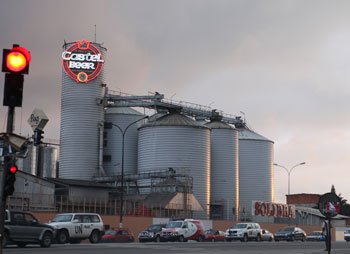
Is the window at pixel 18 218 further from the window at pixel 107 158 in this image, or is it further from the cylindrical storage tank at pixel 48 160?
the cylindrical storage tank at pixel 48 160

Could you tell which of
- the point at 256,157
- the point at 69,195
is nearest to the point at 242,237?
the point at 69,195

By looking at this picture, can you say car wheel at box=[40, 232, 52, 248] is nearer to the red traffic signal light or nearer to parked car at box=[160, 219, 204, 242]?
parked car at box=[160, 219, 204, 242]

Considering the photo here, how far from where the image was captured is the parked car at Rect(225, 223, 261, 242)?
52469mm

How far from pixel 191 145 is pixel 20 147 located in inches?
2992

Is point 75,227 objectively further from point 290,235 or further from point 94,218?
point 290,235

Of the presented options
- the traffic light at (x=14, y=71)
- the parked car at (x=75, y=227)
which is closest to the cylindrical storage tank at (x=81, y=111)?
the parked car at (x=75, y=227)

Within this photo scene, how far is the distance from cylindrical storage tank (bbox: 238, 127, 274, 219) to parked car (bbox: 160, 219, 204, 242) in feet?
176

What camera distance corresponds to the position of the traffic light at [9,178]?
1243 cm

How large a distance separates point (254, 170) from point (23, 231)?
77.4m

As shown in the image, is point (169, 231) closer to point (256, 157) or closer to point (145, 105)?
point (145, 105)

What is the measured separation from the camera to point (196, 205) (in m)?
83.4

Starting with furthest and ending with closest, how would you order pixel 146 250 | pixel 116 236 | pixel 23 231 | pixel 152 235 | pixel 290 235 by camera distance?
pixel 290 235, pixel 152 235, pixel 116 236, pixel 23 231, pixel 146 250

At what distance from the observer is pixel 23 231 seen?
3062cm

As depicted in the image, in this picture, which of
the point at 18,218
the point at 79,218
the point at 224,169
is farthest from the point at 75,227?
the point at 224,169
